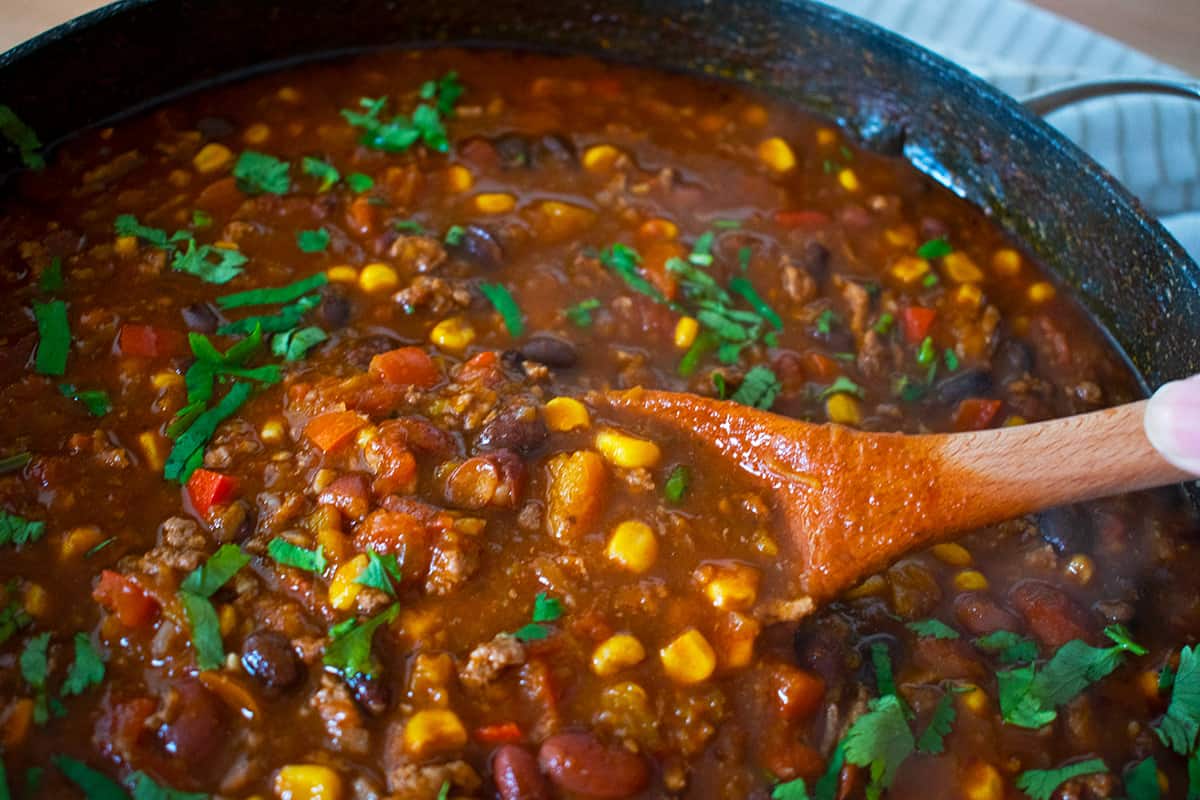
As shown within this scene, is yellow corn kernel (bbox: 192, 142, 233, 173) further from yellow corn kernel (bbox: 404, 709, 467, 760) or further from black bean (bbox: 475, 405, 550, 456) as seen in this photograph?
yellow corn kernel (bbox: 404, 709, 467, 760)

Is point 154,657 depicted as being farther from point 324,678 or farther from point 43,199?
point 43,199

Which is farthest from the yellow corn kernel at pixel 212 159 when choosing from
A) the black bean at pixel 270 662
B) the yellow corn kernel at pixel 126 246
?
the black bean at pixel 270 662

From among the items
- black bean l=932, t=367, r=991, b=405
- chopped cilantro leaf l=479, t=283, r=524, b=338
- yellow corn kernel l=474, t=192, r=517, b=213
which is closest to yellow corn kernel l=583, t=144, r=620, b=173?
yellow corn kernel l=474, t=192, r=517, b=213

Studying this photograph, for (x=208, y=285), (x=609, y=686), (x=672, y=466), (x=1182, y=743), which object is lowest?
(x=1182, y=743)

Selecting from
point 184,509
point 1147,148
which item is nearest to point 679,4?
point 1147,148

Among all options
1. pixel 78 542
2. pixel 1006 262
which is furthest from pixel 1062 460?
pixel 78 542

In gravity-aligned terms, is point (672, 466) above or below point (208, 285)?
below
